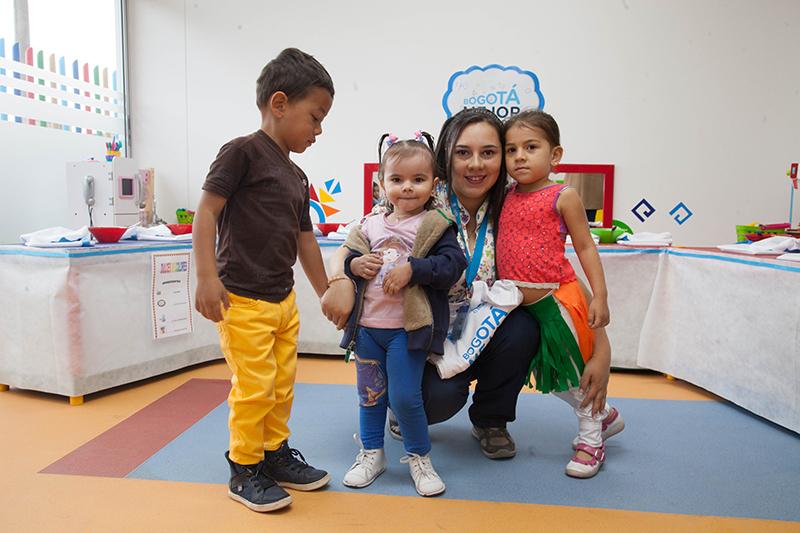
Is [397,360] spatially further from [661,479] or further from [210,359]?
[210,359]

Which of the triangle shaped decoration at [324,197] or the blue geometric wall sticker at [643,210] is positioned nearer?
the blue geometric wall sticker at [643,210]

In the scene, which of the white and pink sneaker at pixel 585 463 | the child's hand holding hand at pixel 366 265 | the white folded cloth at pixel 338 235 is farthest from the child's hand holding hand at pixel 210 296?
the white folded cloth at pixel 338 235

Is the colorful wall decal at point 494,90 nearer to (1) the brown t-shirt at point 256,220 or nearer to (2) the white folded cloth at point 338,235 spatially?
(2) the white folded cloth at point 338,235

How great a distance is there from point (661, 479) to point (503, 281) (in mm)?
773

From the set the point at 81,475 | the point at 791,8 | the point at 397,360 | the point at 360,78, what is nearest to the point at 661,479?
the point at 397,360

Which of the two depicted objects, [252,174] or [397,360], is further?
[397,360]

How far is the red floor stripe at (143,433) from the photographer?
5.85 ft

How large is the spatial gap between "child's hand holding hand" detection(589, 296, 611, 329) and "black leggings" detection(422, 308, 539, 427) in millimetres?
194

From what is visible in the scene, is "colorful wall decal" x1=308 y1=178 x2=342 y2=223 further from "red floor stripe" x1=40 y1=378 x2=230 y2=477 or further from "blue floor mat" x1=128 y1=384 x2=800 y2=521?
"blue floor mat" x1=128 y1=384 x2=800 y2=521

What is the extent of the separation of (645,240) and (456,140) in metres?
1.61

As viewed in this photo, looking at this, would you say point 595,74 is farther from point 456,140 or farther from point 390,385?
point 390,385

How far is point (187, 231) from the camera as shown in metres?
3.14

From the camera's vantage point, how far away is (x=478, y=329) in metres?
1.82

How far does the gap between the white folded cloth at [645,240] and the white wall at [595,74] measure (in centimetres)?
56
